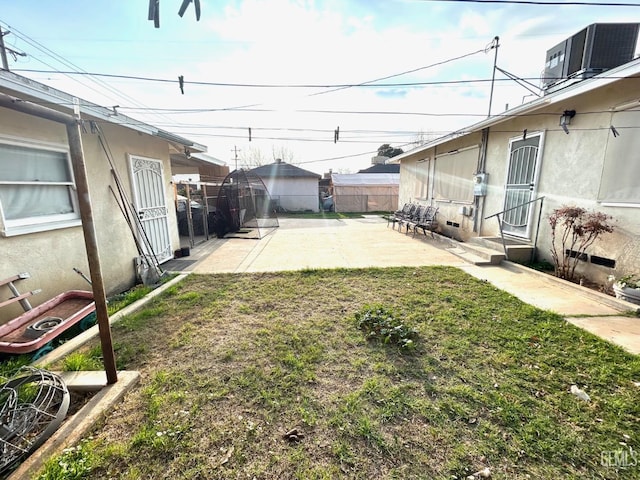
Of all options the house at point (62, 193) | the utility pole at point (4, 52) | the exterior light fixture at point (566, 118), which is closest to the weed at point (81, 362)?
the house at point (62, 193)

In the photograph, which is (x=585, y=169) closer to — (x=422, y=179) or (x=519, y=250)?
(x=519, y=250)

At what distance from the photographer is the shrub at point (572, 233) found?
13.3 ft

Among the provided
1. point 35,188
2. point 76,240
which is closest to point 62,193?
point 35,188

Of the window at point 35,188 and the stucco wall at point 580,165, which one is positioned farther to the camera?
the stucco wall at point 580,165

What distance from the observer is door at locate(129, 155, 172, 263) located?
17.3 feet

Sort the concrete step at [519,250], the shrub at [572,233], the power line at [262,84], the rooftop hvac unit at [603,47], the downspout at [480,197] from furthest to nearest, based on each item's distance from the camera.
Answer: the downspout at [480,197] < the power line at [262,84] < the concrete step at [519,250] < the rooftop hvac unit at [603,47] < the shrub at [572,233]

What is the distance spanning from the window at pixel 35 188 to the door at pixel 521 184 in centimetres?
777

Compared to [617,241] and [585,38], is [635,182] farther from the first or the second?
[585,38]

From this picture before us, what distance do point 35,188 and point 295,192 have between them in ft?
54.7

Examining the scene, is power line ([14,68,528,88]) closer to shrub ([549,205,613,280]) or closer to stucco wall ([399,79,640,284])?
stucco wall ([399,79,640,284])

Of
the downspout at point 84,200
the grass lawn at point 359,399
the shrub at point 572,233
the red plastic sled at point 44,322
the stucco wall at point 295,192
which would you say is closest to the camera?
the grass lawn at point 359,399

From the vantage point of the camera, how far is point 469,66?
783cm

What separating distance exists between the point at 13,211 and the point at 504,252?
7707mm

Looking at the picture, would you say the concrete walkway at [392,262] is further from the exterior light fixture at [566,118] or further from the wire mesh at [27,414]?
the wire mesh at [27,414]
